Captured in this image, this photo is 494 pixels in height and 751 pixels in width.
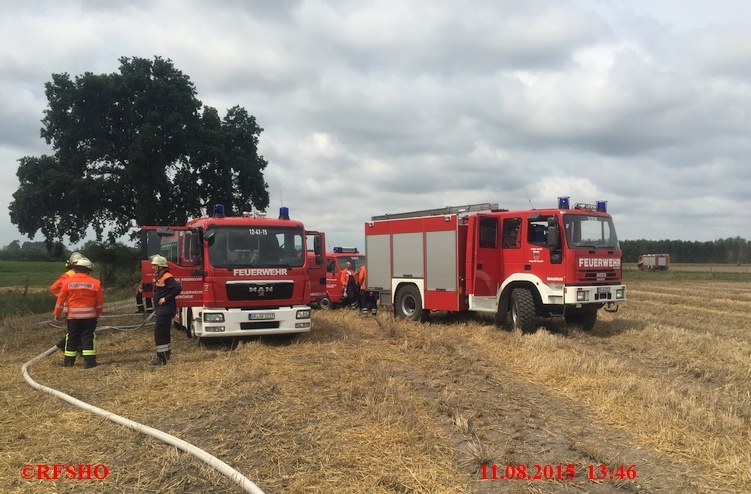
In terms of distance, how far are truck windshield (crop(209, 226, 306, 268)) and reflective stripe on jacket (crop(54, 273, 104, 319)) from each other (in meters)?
2.02

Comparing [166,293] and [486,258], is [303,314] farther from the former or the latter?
[486,258]

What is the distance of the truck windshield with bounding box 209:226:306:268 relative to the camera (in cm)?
979

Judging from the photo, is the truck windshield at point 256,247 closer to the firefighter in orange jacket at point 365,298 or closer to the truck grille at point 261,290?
the truck grille at point 261,290

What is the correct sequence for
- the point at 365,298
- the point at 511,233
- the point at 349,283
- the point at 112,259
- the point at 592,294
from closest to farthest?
the point at 592,294
the point at 511,233
the point at 365,298
the point at 349,283
the point at 112,259

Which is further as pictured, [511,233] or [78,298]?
[511,233]

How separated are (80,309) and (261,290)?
112 inches

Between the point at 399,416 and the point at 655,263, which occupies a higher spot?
the point at 655,263

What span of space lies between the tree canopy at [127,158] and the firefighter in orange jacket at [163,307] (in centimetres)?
1845

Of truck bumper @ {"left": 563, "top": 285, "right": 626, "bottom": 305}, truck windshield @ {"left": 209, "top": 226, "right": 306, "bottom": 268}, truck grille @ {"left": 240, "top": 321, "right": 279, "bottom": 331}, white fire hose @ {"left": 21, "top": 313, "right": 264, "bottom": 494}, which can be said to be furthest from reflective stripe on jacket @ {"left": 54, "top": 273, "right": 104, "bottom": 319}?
truck bumper @ {"left": 563, "top": 285, "right": 626, "bottom": 305}

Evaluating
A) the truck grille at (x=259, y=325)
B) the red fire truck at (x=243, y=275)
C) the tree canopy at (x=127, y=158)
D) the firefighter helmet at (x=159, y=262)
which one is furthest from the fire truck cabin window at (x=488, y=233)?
the tree canopy at (x=127, y=158)

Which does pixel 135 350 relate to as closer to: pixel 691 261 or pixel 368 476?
pixel 368 476

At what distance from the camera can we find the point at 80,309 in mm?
8188

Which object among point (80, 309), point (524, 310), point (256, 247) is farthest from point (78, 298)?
point (524, 310)

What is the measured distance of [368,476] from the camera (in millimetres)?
4102
